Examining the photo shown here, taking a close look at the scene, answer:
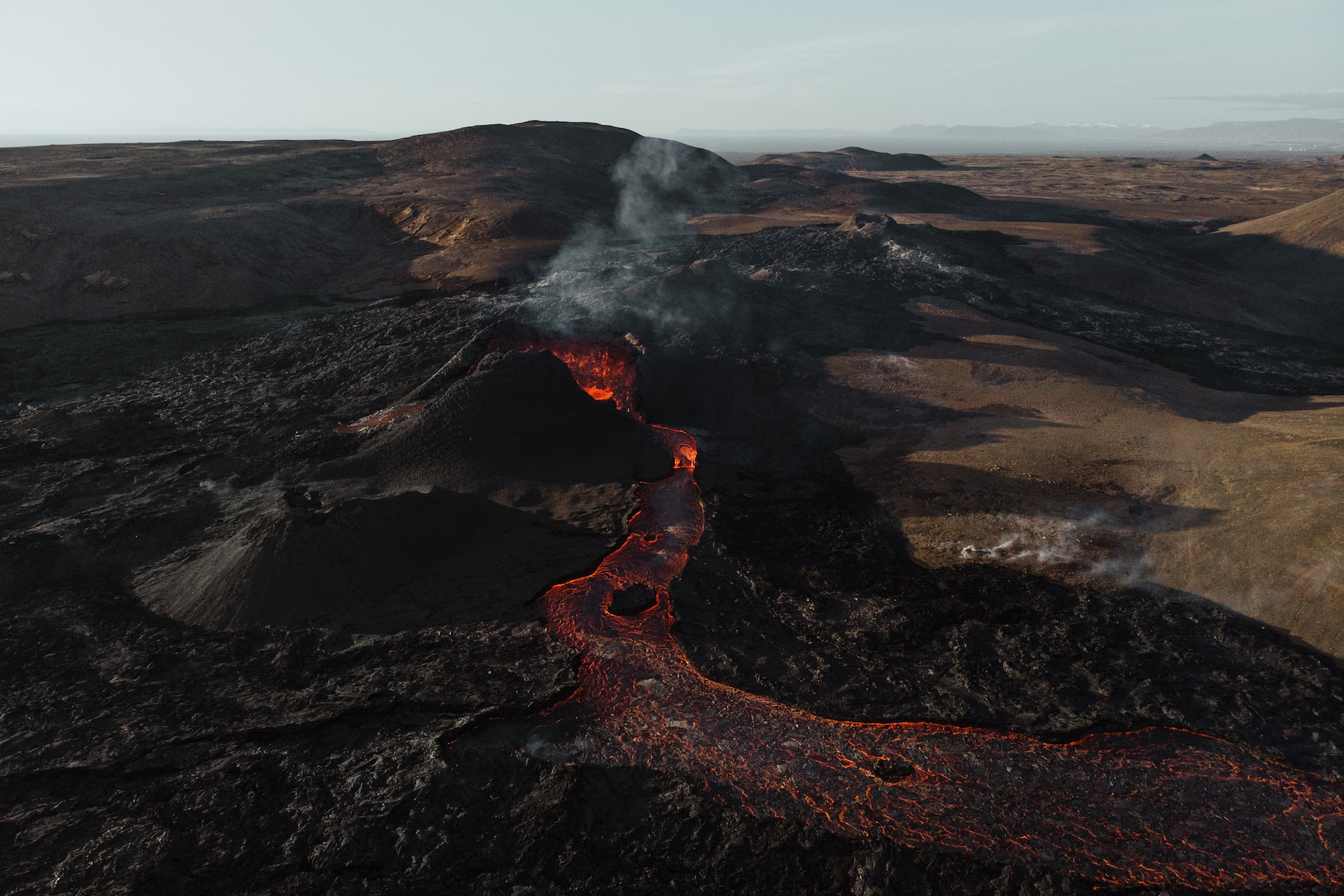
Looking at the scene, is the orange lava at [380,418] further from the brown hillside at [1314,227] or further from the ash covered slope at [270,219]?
the brown hillside at [1314,227]

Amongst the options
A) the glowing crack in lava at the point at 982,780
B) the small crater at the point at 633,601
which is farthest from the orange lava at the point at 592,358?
the glowing crack in lava at the point at 982,780

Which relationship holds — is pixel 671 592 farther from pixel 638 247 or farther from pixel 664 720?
pixel 638 247

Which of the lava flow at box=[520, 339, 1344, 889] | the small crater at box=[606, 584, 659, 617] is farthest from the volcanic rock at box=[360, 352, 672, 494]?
the lava flow at box=[520, 339, 1344, 889]

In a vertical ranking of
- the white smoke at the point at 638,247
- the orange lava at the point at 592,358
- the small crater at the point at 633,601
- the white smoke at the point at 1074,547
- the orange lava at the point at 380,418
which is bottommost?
the small crater at the point at 633,601

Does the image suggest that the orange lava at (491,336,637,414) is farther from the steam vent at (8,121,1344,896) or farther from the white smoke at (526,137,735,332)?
the white smoke at (526,137,735,332)

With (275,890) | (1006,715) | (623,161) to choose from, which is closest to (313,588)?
(275,890)

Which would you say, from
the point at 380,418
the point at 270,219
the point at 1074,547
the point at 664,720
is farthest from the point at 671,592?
the point at 270,219
